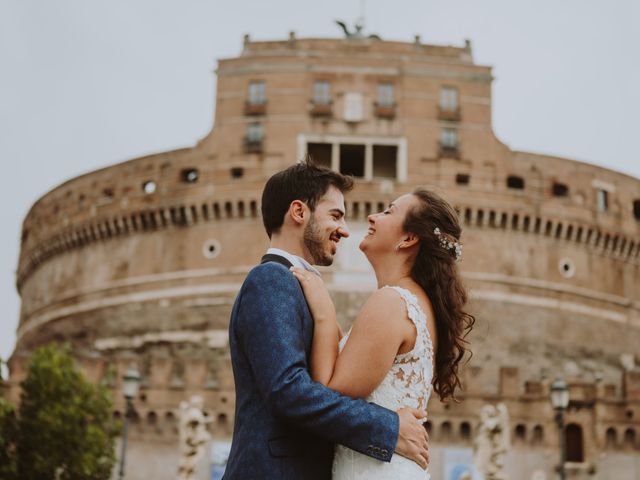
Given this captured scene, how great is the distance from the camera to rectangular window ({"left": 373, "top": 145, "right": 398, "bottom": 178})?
36.2 m

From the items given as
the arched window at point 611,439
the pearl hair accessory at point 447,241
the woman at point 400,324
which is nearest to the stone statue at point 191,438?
the arched window at point 611,439

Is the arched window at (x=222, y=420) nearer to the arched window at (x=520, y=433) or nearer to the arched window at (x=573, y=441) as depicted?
the arched window at (x=520, y=433)

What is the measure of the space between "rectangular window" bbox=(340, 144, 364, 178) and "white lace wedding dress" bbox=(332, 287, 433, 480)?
32.6m

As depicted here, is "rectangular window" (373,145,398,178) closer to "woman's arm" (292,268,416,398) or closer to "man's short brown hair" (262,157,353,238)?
"man's short brown hair" (262,157,353,238)

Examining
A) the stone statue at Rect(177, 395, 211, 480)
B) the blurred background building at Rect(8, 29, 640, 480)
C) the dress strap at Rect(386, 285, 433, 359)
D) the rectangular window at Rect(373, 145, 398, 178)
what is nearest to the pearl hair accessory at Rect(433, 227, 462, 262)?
the dress strap at Rect(386, 285, 433, 359)

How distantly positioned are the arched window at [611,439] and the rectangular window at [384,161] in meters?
12.5

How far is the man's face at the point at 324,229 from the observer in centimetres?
338

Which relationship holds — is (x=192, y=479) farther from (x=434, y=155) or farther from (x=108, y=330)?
(x=434, y=155)

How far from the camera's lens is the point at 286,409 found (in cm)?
293

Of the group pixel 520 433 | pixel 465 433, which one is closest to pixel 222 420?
pixel 465 433

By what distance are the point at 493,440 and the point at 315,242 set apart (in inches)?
826

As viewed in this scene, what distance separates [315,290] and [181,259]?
108 feet

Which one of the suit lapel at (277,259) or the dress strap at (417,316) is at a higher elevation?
the suit lapel at (277,259)

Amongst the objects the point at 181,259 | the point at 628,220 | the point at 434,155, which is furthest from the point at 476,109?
the point at 181,259
